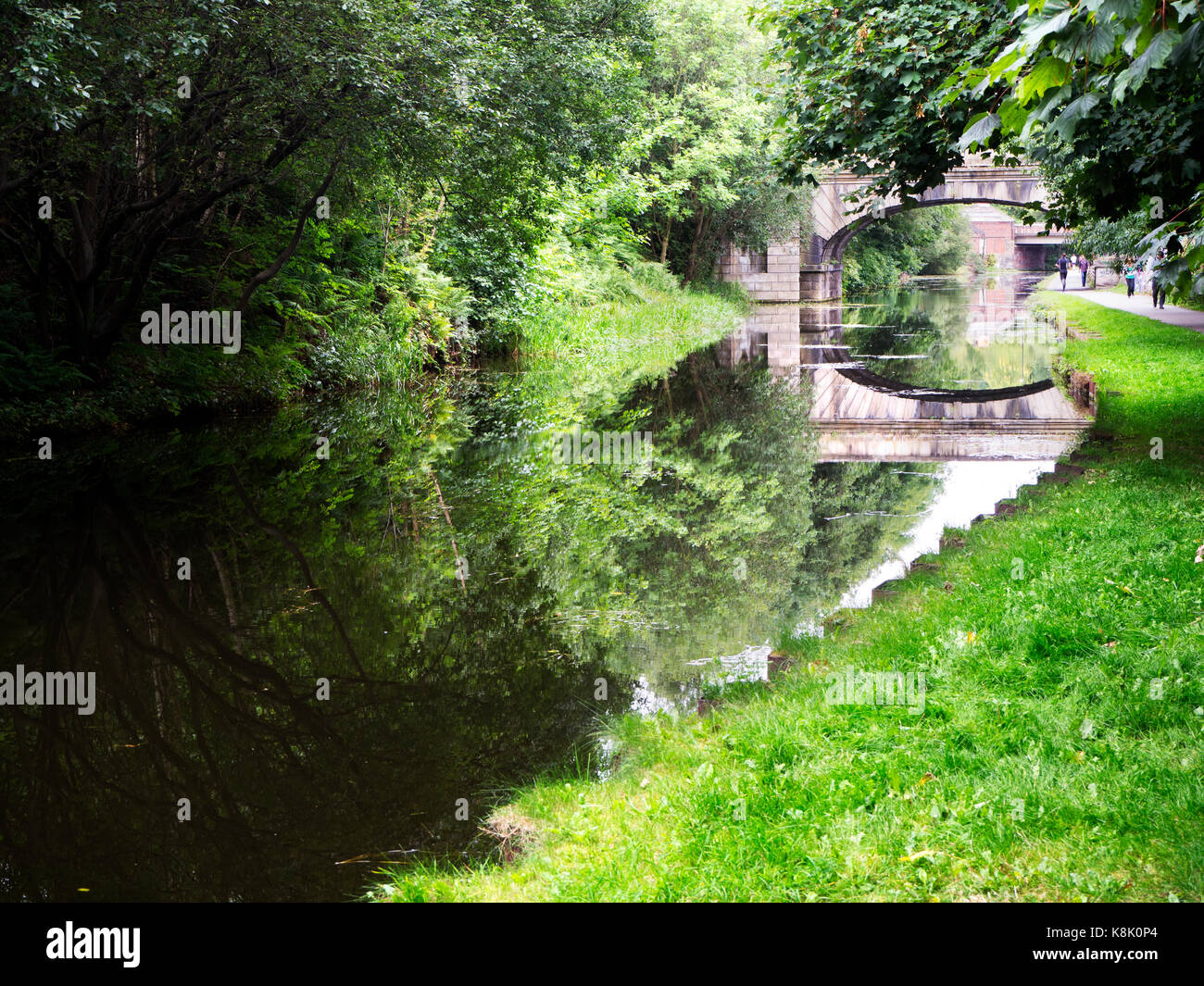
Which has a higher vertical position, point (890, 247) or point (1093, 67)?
point (890, 247)

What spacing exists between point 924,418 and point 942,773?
13.2m

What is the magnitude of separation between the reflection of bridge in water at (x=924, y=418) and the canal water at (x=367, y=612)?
57 cm

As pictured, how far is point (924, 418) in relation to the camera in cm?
1666

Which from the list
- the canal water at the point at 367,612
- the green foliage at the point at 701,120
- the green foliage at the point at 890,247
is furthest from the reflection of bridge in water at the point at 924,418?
the green foliage at the point at 890,247

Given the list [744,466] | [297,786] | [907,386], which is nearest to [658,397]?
[907,386]

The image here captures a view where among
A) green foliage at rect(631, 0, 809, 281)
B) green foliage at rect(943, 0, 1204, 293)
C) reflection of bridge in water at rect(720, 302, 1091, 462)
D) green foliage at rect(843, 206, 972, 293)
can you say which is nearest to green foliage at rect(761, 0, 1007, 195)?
green foliage at rect(943, 0, 1204, 293)

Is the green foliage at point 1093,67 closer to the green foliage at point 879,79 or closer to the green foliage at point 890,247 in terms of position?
the green foliage at point 879,79

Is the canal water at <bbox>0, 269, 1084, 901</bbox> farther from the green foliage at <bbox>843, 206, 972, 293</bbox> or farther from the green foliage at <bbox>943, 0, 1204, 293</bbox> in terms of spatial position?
the green foliage at <bbox>843, 206, 972, 293</bbox>

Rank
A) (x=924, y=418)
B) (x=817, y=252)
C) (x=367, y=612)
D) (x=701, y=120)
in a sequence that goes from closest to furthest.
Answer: (x=367, y=612) → (x=924, y=418) → (x=701, y=120) → (x=817, y=252)

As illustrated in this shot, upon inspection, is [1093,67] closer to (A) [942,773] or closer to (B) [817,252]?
(A) [942,773]

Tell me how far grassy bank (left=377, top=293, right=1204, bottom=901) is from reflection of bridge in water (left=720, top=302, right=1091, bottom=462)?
651cm

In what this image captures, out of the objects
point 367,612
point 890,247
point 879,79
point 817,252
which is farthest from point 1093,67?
point 890,247

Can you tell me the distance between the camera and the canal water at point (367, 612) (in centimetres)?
474

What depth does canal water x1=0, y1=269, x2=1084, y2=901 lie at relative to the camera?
4.74 metres
